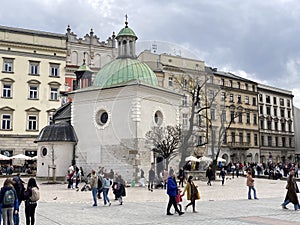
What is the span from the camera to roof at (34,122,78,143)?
34.0 m

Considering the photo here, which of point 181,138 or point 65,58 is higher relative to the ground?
point 65,58

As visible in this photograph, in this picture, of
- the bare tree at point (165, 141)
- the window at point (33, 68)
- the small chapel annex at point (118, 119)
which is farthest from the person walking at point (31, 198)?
the window at point (33, 68)

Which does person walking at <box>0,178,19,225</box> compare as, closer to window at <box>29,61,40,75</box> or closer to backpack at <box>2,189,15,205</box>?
backpack at <box>2,189,15,205</box>

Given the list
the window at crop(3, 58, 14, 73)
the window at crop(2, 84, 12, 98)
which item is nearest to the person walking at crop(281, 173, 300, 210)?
the window at crop(2, 84, 12, 98)

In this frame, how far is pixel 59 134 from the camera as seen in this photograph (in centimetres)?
3422

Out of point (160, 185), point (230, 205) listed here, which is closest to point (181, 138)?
point (160, 185)

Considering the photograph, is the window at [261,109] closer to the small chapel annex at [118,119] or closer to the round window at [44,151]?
A: the small chapel annex at [118,119]

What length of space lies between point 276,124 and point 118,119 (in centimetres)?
5055

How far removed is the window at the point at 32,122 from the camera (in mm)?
49022

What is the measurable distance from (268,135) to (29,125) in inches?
1740

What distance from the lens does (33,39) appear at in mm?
50781

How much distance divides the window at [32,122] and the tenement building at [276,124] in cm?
4078

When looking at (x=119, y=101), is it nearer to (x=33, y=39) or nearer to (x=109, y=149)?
(x=109, y=149)

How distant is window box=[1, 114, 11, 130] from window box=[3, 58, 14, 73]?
19.2ft
